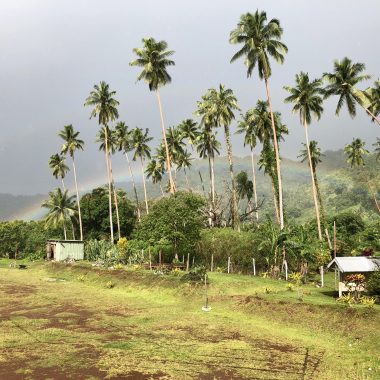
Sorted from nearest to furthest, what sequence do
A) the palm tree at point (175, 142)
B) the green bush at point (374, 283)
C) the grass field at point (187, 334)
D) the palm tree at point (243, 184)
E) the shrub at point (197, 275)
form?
the grass field at point (187, 334)
the green bush at point (374, 283)
the shrub at point (197, 275)
the palm tree at point (175, 142)
the palm tree at point (243, 184)

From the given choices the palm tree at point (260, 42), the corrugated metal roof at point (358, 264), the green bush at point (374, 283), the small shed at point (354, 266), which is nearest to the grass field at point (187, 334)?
the small shed at point (354, 266)

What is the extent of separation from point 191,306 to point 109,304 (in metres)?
6.18

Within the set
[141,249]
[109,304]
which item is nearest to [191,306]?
[109,304]

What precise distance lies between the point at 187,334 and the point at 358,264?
1373 centimetres

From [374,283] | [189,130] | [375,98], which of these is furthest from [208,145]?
[374,283]

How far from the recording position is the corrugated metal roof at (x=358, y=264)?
2616 cm

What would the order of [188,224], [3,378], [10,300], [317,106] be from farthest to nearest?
[317,106], [188,224], [10,300], [3,378]

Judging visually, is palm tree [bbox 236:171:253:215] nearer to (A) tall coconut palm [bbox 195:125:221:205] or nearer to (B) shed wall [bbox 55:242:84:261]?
(A) tall coconut palm [bbox 195:125:221:205]

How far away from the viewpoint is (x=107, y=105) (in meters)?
62.0

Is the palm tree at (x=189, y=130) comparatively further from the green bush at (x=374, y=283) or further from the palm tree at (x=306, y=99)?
the green bush at (x=374, y=283)

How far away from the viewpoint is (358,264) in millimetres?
26766

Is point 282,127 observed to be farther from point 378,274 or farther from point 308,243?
point 378,274

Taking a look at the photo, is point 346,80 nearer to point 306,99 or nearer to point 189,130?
point 306,99

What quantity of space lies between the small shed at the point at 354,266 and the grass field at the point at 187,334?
2019mm
